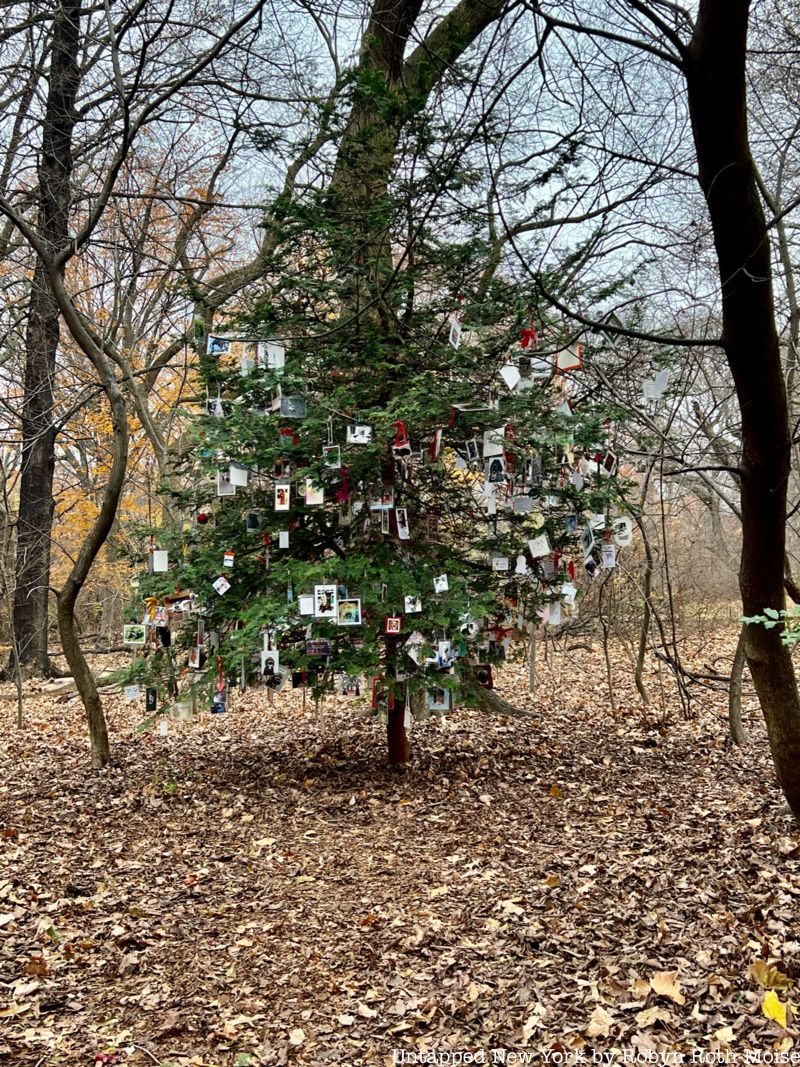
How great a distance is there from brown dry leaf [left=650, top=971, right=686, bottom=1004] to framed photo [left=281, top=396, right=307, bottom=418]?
4043mm

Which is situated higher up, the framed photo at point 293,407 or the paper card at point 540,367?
the paper card at point 540,367

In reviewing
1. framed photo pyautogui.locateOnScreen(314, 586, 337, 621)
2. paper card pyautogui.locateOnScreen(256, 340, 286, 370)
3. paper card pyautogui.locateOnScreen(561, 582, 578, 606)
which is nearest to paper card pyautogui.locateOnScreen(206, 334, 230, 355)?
paper card pyautogui.locateOnScreen(256, 340, 286, 370)

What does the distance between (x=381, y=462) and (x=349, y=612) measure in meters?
1.22

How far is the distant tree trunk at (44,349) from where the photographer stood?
6.56m

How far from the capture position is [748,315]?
358cm

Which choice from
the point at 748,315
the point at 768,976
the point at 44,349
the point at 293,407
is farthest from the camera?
the point at 44,349

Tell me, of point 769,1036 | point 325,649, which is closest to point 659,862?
point 769,1036

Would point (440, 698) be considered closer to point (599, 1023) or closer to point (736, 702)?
point (736, 702)

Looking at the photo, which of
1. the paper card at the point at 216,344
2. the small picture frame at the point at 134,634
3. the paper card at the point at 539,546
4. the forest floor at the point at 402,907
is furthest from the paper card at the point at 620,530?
the small picture frame at the point at 134,634

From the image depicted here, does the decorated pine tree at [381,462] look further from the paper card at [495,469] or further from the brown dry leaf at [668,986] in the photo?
the brown dry leaf at [668,986]

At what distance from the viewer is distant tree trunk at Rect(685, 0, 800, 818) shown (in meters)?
3.39

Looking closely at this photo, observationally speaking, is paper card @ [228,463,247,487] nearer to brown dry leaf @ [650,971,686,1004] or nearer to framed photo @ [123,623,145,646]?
framed photo @ [123,623,145,646]

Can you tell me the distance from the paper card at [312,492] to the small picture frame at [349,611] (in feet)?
2.48

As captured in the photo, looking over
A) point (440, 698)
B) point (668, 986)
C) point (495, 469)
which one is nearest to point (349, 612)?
point (440, 698)
